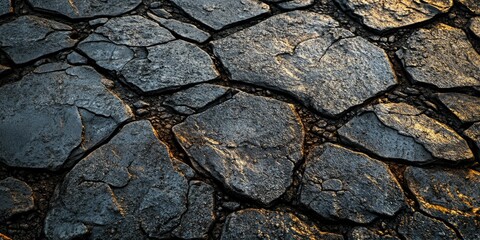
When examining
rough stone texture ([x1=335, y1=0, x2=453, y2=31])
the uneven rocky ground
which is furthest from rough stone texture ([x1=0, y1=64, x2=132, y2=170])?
rough stone texture ([x1=335, y1=0, x2=453, y2=31])

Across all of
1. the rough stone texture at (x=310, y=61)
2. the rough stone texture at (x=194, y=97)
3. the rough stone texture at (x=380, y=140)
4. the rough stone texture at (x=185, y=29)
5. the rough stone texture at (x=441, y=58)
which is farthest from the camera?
the rough stone texture at (x=185, y=29)

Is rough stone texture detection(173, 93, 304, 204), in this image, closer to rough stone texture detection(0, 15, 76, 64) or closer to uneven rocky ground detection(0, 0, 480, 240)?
uneven rocky ground detection(0, 0, 480, 240)

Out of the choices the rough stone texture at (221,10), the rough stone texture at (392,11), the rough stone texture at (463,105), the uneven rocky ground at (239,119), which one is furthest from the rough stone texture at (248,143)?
the rough stone texture at (392,11)

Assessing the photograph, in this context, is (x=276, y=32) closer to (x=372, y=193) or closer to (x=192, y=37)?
(x=192, y=37)

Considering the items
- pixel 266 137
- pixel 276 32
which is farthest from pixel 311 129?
pixel 276 32

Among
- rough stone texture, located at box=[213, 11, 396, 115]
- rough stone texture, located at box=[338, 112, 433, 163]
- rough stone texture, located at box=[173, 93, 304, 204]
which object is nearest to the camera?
rough stone texture, located at box=[173, 93, 304, 204]

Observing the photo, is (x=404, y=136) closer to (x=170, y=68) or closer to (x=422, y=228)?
(x=422, y=228)

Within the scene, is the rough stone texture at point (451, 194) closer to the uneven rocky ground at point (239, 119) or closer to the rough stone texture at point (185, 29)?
the uneven rocky ground at point (239, 119)
